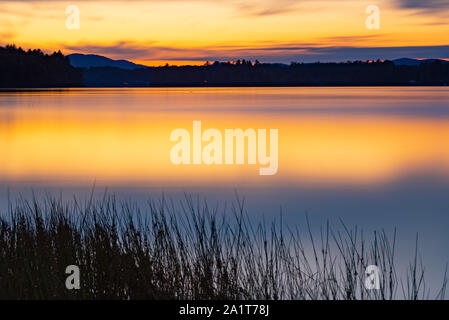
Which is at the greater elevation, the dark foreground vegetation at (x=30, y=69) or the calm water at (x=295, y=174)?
the dark foreground vegetation at (x=30, y=69)

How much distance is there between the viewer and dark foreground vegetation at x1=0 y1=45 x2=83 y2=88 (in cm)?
17362

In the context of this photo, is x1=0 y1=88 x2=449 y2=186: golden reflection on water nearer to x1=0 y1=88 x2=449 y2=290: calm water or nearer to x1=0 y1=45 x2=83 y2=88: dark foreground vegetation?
x1=0 y1=88 x2=449 y2=290: calm water

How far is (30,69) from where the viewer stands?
17875 cm

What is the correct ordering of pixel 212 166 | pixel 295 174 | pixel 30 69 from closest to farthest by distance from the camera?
pixel 295 174 < pixel 212 166 < pixel 30 69

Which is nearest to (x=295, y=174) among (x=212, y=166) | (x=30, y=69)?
(x=212, y=166)

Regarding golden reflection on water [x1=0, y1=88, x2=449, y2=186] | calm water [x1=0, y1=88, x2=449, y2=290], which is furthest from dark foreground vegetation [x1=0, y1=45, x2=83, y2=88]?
calm water [x1=0, y1=88, x2=449, y2=290]

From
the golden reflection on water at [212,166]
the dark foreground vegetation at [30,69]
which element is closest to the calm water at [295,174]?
the golden reflection on water at [212,166]

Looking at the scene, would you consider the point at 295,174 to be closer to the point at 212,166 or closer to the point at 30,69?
the point at 212,166

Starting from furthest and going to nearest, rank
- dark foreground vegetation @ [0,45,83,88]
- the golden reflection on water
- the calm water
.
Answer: dark foreground vegetation @ [0,45,83,88], the golden reflection on water, the calm water

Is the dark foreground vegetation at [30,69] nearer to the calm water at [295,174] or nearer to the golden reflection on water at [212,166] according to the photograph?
the golden reflection on water at [212,166]

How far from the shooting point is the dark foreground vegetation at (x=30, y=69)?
17362 centimetres

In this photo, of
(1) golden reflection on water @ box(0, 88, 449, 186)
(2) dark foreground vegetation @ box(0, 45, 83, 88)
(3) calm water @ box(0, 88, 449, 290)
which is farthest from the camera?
(2) dark foreground vegetation @ box(0, 45, 83, 88)

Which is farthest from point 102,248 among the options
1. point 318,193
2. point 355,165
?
point 355,165

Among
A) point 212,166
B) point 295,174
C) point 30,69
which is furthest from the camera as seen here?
point 30,69
